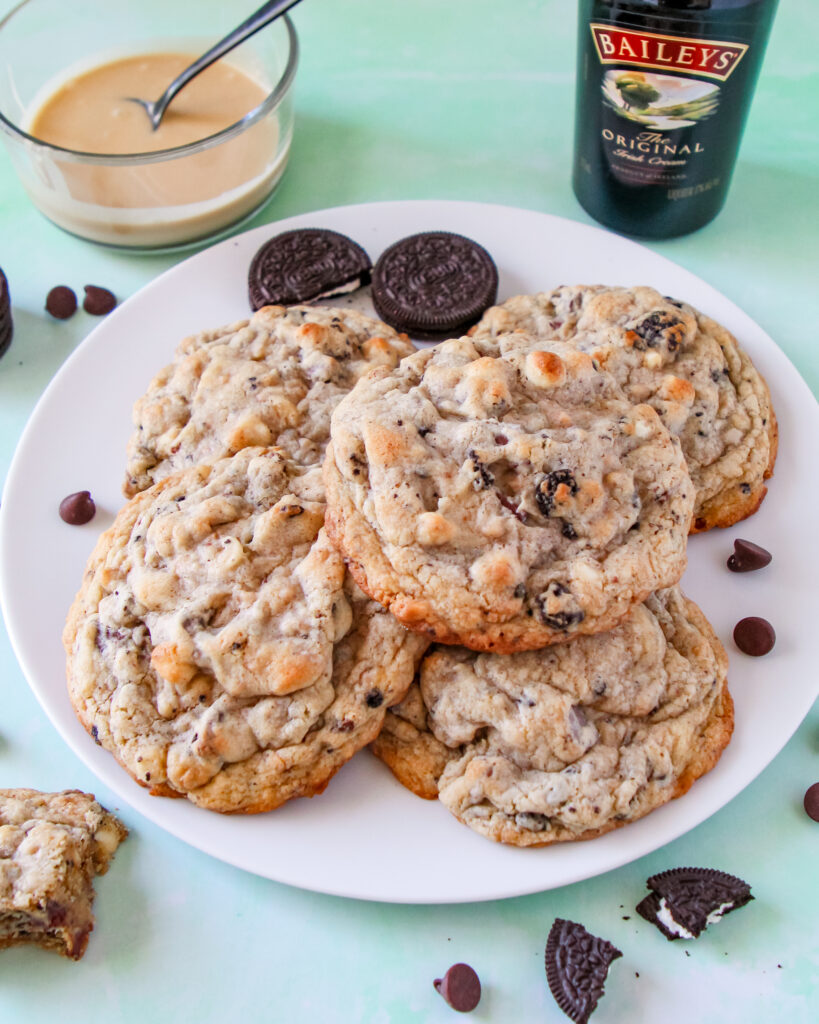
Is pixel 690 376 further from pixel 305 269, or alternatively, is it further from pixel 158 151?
pixel 158 151

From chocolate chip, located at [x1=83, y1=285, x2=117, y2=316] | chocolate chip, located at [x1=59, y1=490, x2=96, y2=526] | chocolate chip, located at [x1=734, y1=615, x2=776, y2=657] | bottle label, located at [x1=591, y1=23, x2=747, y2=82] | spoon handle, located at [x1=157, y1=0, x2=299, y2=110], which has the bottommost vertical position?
chocolate chip, located at [x1=59, y1=490, x2=96, y2=526]

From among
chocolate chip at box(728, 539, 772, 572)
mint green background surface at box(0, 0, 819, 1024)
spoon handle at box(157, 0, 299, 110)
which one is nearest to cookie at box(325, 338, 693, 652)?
chocolate chip at box(728, 539, 772, 572)

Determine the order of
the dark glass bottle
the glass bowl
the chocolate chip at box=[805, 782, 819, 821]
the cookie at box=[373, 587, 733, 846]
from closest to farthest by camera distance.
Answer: the cookie at box=[373, 587, 733, 846]
the chocolate chip at box=[805, 782, 819, 821]
the dark glass bottle
the glass bowl

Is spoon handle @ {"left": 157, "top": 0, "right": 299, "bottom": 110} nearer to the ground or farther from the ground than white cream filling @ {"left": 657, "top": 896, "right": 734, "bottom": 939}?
farther from the ground

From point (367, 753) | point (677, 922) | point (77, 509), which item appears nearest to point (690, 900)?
point (677, 922)

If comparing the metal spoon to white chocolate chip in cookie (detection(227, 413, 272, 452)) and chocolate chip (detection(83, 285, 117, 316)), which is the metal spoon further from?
white chocolate chip in cookie (detection(227, 413, 272, 452))

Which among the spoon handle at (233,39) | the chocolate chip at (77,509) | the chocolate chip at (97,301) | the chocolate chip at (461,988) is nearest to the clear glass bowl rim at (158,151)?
the spoon handle at (233,39)

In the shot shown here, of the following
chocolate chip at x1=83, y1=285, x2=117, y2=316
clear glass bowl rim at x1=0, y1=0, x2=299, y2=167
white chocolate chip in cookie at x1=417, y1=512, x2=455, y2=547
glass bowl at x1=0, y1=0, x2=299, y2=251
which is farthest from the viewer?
chocolate chip at x1=83, y1=285, x2=117, y2=316
